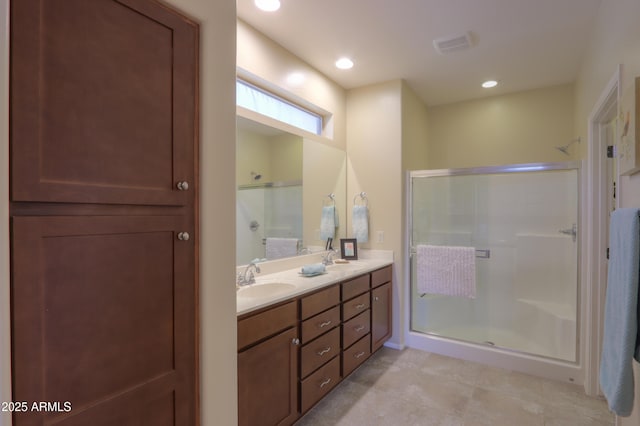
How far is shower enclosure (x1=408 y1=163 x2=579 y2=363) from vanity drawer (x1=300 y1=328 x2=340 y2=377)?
1286 millimetres

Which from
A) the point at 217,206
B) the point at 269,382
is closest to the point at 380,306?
the point at 269,382

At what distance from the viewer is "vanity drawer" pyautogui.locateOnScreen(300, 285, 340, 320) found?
75.0 inches

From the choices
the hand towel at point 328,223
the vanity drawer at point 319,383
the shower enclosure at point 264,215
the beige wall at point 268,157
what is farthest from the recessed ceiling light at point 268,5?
the vanity drawer at point 319,383

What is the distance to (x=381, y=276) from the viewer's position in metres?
2.92

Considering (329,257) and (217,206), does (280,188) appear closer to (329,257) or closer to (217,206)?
(329,257)

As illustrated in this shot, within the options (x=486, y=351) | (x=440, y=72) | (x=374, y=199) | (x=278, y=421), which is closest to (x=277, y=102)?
(x=374, y=199)

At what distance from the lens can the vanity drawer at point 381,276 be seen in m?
2.75

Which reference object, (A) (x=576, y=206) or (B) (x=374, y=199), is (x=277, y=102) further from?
(A) (x=576, y=206)

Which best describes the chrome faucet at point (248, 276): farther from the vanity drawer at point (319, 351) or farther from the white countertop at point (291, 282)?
the vanity drawer at point (319, 351)

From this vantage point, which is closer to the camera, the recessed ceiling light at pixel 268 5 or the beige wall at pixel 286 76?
the recessed ceiling light at pixel 268 5

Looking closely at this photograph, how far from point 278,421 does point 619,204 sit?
7.20ft

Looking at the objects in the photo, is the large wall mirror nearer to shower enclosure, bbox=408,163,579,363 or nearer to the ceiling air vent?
shower enclosure, bbox=408,163,579,363

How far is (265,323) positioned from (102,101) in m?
1.18

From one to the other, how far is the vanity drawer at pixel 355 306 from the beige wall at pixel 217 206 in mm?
1148
